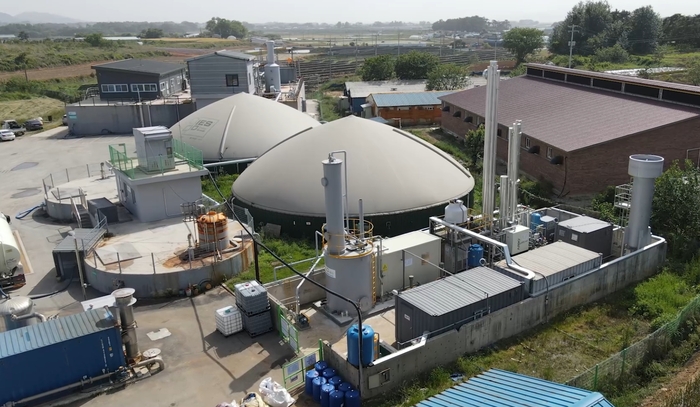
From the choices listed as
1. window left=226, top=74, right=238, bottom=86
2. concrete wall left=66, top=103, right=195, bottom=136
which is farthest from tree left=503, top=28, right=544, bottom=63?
concrete wall left=66, top=103, right=195, bottom=136

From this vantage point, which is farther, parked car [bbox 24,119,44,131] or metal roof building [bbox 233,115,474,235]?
parked car [bbox 24,119,44,131]

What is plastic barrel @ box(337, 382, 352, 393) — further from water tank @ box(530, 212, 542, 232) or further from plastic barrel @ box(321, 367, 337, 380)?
water tank @ box(530, 212, 542, 232)

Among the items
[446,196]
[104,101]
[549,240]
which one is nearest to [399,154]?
[446,196]

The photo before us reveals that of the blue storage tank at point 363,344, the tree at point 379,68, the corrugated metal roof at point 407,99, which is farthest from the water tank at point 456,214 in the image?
the tree at point 379,68

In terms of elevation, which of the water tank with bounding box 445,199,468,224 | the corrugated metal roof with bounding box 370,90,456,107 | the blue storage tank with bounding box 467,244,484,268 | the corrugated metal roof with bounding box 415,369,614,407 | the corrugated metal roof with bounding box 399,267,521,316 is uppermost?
the corrugated metal roof with bounding box 370,90,456,107

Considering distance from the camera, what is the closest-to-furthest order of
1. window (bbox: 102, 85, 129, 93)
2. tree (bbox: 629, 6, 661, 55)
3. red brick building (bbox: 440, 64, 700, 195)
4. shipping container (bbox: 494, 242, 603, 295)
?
shipping container (bbox: 494, 242, 603, 295)
red brick building (bbox: 440, 64, 700, 195)
window (bbox: 102, 85, 129, 93)
tree (bbox: 629, 6, 661, 55)

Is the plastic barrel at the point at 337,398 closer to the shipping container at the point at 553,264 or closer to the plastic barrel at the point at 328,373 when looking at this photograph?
the plastic barrel at the point at 328,373

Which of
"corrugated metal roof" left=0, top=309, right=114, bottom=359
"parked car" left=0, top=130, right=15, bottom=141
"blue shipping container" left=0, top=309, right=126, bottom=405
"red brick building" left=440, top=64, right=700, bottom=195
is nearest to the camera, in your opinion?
"blue shipping container" left=0, top=309, right=126, bottom=405

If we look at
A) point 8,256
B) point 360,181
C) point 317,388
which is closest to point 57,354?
point 317,388
